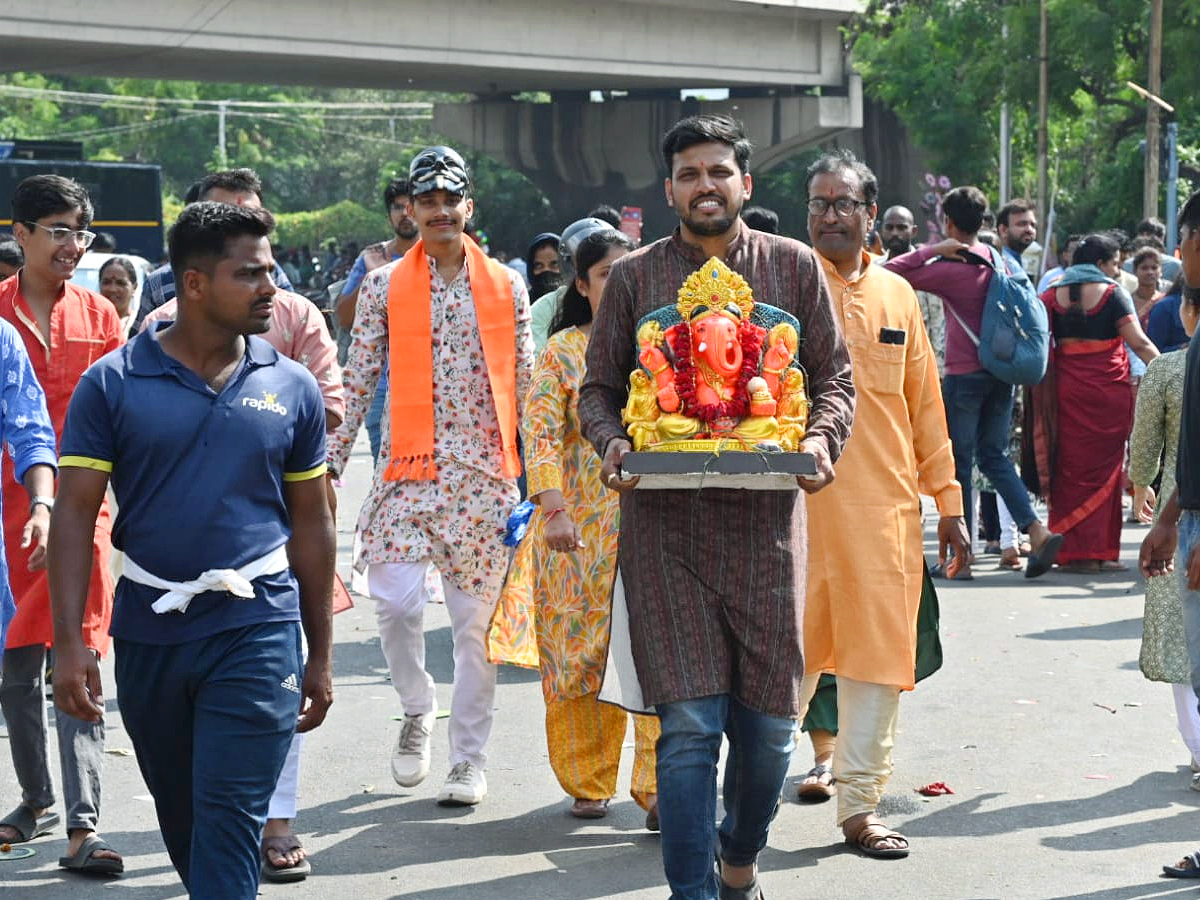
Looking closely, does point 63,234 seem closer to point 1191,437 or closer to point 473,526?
point 473,526

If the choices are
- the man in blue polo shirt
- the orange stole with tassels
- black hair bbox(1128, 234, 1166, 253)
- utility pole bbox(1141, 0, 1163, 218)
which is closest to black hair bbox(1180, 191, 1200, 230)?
the orange stole with tassels

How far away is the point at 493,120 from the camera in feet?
152

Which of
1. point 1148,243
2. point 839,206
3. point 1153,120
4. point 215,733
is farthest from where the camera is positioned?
point 1153,120

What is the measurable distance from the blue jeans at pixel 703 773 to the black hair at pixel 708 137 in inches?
55.0

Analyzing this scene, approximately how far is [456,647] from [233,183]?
5.75 ft

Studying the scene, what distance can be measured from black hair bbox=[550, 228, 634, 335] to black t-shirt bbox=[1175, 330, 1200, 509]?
Answer: 77.6 inches

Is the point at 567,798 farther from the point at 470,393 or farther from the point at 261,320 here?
the point at 261,320

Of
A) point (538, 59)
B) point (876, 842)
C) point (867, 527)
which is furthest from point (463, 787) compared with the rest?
point (538, 59)

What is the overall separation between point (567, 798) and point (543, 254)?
441 centimetres

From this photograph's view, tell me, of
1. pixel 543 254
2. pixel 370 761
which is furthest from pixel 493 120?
pixel 370 761

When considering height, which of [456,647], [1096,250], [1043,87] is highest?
[1043,87]

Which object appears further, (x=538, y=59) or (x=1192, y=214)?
(x=538, y=59)

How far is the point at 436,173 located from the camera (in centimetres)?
697

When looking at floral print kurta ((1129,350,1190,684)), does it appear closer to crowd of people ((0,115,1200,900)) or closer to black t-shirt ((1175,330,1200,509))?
crowd of people ((0,115,1200,900))
